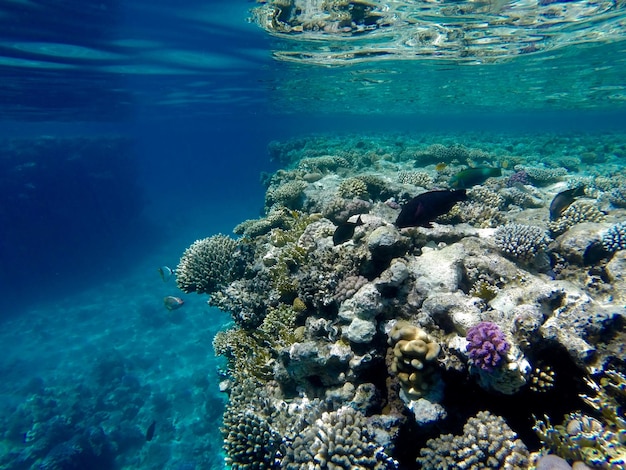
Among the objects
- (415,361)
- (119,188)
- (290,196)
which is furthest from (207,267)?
(119,188)

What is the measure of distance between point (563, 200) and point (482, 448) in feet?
17.3

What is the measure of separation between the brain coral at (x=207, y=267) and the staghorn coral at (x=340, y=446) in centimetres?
447

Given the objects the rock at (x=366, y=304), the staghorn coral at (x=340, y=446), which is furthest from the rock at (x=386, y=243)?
the staghorn coral at (x=340, y=446)

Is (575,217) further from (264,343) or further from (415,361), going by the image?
(264,343)

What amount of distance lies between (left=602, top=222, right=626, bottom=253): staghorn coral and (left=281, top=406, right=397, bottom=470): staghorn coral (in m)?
4.77

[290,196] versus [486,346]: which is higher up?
[486,346]

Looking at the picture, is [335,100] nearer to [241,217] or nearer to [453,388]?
[241,217]

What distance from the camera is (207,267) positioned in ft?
25.9

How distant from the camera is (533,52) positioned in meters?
20.1

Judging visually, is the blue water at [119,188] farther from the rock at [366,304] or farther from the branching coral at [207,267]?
the rock at [366,304]

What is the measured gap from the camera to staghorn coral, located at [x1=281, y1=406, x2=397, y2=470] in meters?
3.57

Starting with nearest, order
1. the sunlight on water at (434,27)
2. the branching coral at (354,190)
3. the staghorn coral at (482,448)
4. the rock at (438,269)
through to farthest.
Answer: the staghorn coral at (482,448) → the rock at (438,269) → the branching coral at (354,190) → the sunlight on water at (434,27)

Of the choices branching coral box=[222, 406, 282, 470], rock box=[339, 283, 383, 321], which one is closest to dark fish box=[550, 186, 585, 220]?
rock box=[339, 283, 383, 321]

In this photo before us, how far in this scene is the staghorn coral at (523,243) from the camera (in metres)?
5.39
